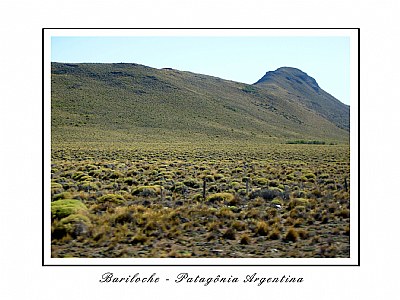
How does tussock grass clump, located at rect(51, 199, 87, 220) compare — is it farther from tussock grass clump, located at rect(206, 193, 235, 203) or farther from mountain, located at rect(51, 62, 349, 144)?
mountain, located at rect(51, 62, 349, 144)

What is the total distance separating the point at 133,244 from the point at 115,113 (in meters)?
84.6

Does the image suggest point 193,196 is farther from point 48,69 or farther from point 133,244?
point 48,69

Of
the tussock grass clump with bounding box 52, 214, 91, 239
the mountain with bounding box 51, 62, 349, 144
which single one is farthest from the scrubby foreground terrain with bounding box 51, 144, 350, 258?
the mountain with bounding box 51, 62, 349, 144

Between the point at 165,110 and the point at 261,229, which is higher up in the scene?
the point at 165,110

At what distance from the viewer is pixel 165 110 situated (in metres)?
102

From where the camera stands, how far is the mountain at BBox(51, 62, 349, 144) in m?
79.2

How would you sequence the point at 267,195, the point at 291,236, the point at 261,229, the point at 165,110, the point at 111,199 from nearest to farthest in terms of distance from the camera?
the point at 291,236
the point at 261,229
the point at 111,199
the point at 267,195
the point at 165,110

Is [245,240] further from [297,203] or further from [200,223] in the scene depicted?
[297,203]

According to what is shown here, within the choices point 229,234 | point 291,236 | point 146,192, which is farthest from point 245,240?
point 146,192

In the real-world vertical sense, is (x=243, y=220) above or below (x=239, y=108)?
below

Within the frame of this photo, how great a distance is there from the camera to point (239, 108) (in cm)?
12138

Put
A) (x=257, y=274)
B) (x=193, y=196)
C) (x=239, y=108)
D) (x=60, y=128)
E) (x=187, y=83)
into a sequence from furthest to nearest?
(x=187, y=83) → (x=239, y=108) → (x=60, y=128) → (x=193, y=196) → (x=257, y=274)
